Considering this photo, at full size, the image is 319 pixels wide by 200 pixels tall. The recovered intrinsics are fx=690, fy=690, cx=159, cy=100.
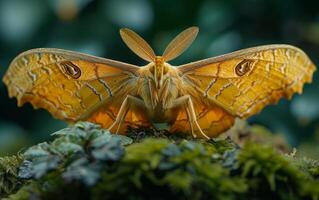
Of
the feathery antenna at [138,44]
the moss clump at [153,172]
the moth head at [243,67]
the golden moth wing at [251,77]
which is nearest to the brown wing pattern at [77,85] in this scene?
the feathery antenna at [138,44]

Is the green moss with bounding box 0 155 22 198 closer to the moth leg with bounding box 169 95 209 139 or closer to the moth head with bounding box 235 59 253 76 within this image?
the moth leg with bounding box 169 95 209 139

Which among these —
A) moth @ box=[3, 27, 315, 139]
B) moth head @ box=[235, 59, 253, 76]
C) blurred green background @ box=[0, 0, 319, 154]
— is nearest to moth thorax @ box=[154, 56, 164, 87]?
moth @ box=[3, 27, 315, 139]

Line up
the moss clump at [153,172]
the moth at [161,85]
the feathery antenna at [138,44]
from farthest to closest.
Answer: the moth at [161,85]
the feathery antenna at [138,44]
the moss clump at [153,172]

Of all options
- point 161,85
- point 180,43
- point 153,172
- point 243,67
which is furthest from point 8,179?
point 243,67

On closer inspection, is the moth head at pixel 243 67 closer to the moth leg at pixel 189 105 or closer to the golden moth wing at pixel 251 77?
the golden moth wing at pixel 251 77

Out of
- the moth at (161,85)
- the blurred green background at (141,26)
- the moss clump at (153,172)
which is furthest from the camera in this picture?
the blurred green background at (141,26)

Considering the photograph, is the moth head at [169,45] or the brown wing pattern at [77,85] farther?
the brown wing pattern at [77,85]
